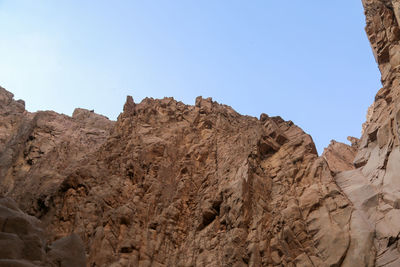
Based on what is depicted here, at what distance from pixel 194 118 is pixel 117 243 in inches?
551

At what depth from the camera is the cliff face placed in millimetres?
19859

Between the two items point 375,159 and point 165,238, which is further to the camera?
point 165,238

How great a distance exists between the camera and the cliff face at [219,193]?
65.2ft

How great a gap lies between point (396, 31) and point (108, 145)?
2248cm

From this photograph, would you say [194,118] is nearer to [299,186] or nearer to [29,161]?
[299,186]

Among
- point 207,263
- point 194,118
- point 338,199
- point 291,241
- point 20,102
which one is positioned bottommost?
point 207,263

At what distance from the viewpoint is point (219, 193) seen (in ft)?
84.2

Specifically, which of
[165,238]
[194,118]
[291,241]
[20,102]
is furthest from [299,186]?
[20,102]

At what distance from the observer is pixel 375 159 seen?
23594 millimetres

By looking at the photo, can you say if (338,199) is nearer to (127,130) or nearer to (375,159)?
(375,159)

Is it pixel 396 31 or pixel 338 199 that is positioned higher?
pixel 396 31

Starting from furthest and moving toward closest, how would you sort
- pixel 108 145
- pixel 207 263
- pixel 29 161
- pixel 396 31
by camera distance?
pixel 29 161 < pixel 108 145 < pixel 396 31 < pixel 207 263

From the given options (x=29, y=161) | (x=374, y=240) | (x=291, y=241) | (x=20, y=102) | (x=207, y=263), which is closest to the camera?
(x=374, y=240)

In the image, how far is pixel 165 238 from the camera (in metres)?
25.3
